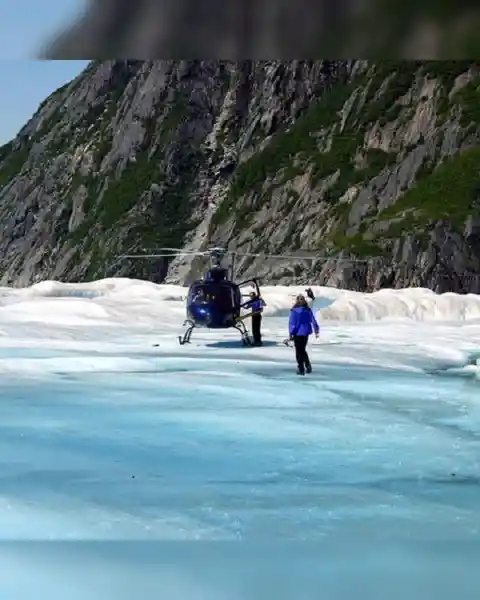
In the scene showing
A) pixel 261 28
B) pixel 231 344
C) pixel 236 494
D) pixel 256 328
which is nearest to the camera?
pixel 261 28

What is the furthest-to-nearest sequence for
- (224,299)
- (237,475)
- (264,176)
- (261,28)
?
1. (264,176)
2. (224,299)
3. (237,475)
4. (261,28)

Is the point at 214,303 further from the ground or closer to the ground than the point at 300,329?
further from the ground

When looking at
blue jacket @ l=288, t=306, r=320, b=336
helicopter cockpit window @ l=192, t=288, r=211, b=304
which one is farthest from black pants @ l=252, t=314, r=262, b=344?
blue jacket @ l=288, t=306, r=320, b=336

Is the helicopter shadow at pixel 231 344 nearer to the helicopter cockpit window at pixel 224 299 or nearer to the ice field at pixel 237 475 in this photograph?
the helicopter cockpit window at pixel 224 299

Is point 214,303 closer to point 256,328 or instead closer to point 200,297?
point 200,297

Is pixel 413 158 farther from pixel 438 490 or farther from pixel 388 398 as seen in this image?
pixel 438 490

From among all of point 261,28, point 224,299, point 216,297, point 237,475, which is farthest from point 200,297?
point 261,28

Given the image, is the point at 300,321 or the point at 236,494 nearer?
the point at 236,494
